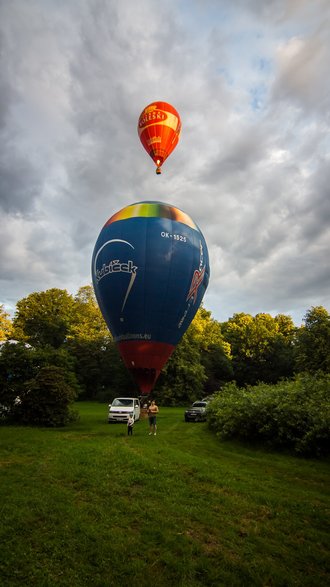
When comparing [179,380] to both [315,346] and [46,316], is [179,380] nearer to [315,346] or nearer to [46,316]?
[315,346]

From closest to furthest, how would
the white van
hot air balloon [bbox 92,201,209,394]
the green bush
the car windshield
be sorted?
the green bush → the white van → hot air balloon [bbox 92,201,209,394] → the car windshield

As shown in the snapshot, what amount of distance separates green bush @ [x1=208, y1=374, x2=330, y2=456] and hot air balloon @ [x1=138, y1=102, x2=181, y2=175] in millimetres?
18065

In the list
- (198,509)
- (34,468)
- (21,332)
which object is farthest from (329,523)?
(21,332)

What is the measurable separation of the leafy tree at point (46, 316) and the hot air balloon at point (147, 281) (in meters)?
36.8

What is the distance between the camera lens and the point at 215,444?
51.1ft

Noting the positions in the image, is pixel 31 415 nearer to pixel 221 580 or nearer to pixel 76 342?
pixel 221 580

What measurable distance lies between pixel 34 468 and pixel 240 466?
6.32 meters

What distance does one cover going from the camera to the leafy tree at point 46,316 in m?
59.6

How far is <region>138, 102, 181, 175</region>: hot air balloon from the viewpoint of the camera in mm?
27766

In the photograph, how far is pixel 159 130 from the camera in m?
27.8

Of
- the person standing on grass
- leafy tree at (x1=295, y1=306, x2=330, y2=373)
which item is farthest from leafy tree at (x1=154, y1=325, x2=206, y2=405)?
the person standing on grass

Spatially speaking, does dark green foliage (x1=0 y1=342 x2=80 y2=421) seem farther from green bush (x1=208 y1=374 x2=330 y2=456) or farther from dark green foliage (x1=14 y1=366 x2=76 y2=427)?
green bush (x1=208 y1=374 x2=330 y2=456)

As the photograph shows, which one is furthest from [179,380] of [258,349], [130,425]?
[258,349]

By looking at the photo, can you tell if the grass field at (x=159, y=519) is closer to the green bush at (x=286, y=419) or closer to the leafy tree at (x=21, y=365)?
the green bush at (x=286, y=419)
